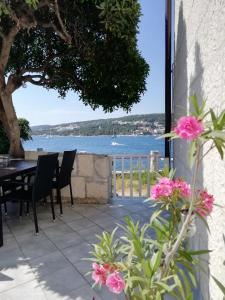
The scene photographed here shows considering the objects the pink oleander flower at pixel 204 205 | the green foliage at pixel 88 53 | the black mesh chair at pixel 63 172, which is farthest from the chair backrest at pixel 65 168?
the pink oleander flower at pixel 204 205

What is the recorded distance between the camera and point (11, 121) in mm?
5242

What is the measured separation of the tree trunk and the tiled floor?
1167mm

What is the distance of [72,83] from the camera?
573cm

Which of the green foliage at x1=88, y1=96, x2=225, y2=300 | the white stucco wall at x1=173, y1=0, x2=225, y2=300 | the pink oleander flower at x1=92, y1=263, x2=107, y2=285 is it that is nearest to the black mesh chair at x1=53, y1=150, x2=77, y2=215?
the white stucco wall at x1=173, y1=0, x2=225, y2=300

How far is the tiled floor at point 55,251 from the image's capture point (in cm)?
237

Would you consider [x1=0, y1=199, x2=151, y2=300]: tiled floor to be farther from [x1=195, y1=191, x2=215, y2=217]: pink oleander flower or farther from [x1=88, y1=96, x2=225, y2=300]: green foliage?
[x1=195, y1=191, x2=215, y2=217]: pink oleander flower

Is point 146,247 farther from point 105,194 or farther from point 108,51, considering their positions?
point 108,51

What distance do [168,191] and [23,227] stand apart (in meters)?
3.03

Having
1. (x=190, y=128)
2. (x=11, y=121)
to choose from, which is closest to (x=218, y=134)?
(x=190, y=128)

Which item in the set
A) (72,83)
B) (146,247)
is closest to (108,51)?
(72,83)

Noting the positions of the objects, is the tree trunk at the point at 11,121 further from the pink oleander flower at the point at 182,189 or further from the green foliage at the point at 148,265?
the pink oleander flower at the point at 182,189

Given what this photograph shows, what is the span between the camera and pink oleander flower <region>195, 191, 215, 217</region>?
1.24m

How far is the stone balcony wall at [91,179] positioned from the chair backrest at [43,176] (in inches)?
43.3

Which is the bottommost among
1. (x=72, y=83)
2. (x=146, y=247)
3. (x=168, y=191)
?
(x=146, y=247)
